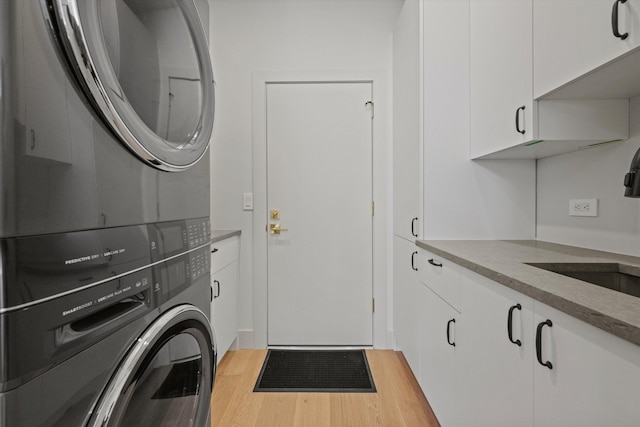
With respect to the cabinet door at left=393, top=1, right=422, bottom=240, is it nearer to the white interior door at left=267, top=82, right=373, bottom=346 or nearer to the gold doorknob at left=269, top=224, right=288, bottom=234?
the white interior door at left=267, top=82, right=373, bottom=346

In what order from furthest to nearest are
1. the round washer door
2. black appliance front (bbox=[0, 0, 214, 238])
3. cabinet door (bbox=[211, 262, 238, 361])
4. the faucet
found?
1. cabinet door (bbox=[211, 262, 238, 361])
2. the faucet
3. the round washer door
4. black appliance front (bbox=[0, 0, 214, 238])

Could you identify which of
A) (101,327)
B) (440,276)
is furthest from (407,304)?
(101,327)

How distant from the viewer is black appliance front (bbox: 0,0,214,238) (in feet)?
1.42

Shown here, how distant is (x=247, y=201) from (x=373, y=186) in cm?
94

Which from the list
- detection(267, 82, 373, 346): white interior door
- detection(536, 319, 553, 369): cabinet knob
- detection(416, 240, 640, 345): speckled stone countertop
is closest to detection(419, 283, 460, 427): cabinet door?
detection(416, 240, 640, 345): speckled stone countertop

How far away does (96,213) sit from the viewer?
56 centimetres

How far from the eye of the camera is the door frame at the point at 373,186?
8.91 ft

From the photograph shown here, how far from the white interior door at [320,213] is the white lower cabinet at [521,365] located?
1050 mm

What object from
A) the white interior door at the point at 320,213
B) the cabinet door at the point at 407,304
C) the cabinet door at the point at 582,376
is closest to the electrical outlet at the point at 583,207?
the cabinet door at the point at 407,304

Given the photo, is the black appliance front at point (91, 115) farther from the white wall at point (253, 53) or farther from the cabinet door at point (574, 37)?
the white wall at point (253, 53)

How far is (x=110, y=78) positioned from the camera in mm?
561

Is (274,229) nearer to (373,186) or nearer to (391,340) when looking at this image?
(373,186)

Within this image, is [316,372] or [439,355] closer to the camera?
[439,355]

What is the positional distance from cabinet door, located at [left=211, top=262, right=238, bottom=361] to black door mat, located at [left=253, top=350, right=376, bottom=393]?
12.0 inches
